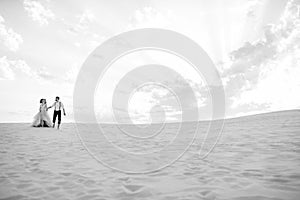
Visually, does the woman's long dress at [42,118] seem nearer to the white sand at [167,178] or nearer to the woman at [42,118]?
the woman at [42,118]

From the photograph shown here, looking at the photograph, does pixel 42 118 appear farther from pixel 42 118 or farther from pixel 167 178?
pixel 167 178

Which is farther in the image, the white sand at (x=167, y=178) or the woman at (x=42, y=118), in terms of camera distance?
the woman at (x=42, y=118)

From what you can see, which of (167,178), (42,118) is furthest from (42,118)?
(167,178)

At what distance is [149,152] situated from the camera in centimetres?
824

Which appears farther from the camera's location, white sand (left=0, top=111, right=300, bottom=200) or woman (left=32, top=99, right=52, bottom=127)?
woman (left=32, top=99, right=52, bottom=127)

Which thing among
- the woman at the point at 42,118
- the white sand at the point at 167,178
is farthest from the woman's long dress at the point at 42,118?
Answer: the white sand at the point at 167,178

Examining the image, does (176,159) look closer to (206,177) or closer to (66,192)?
(206,177)

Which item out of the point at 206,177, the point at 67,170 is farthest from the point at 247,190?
the point at 67,170

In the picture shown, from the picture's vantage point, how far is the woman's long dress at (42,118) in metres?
17.8

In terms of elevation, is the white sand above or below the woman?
below

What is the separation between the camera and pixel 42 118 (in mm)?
17891

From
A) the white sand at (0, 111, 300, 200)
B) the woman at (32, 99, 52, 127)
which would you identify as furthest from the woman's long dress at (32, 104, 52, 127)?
the white sand at (0, 111, 300, 200)

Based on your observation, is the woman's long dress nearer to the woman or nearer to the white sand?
the woman

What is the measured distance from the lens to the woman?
701 inches
